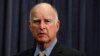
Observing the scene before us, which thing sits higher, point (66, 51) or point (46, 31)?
point (46, 31)

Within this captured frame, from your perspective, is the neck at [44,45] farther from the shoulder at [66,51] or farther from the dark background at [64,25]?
the dark background at [64,25]

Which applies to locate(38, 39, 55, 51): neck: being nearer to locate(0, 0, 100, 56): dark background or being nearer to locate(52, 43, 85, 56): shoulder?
locate(52, 43, 85, 56): shoulder

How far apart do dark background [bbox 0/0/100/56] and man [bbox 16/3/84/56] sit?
0.57 meters

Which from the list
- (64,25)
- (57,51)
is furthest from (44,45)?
(64,25)

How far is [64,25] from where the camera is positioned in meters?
2.26

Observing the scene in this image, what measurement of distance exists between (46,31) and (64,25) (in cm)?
77

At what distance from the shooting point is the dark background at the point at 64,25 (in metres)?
2.09

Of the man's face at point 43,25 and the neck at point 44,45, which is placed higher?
the man's face at point 43,25

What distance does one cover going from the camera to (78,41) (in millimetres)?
2299

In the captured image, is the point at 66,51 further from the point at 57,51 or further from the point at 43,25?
the point at 43,25

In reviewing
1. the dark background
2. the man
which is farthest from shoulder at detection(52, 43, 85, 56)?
the dark background

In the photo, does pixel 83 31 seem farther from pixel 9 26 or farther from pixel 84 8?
pixel 9 26

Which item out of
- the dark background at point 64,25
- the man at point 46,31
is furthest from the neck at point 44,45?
the dark background at point 64,25

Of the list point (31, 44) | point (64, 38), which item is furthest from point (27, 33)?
point (64, 38)
